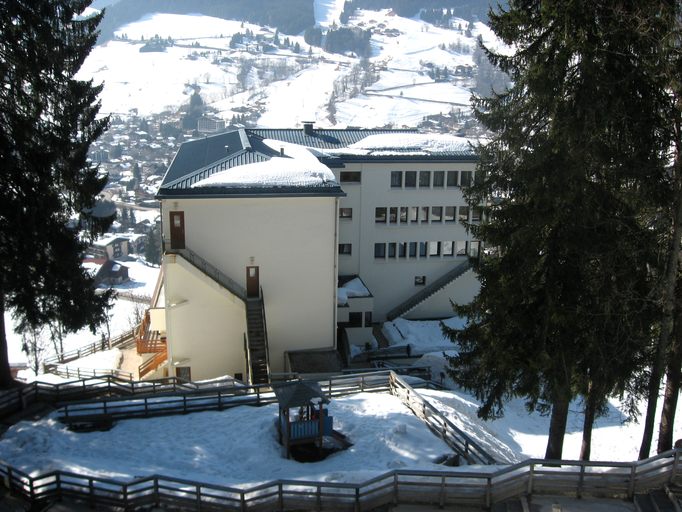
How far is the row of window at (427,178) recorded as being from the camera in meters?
36.3

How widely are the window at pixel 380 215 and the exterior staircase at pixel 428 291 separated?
16.7 feet

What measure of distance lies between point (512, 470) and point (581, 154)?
22.0 feet

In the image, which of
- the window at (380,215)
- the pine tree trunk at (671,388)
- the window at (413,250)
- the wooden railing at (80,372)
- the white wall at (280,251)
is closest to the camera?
the pine tree trunk at (671,388)

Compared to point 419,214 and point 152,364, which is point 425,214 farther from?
point 152,364

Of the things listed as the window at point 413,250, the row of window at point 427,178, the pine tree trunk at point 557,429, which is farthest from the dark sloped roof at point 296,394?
the window at point 413,250

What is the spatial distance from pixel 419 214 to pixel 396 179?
254 centimetres

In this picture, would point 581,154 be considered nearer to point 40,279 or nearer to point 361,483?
point 361,483

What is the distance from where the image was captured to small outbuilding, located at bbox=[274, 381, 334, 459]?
15.9 metres

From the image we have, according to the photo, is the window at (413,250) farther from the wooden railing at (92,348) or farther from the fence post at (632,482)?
the fence post at (632,482)

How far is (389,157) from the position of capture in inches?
1391

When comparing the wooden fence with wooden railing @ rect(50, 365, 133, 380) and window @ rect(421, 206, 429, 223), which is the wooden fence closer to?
wooden railing @ rect(50, 365, 133, 380)

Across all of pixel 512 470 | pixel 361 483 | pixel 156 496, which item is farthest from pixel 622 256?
pixel 156 496

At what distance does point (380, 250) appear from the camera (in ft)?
122

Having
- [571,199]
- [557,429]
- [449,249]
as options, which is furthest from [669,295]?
[449,249]
